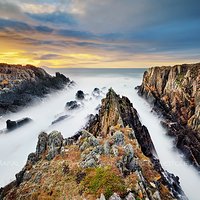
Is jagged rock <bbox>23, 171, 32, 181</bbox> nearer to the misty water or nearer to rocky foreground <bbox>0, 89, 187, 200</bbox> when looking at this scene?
rocky foreground <bbox>0, 89, 187, 200</bbox>

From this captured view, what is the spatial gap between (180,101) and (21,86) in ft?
266

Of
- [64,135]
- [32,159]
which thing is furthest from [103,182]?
[64,135]

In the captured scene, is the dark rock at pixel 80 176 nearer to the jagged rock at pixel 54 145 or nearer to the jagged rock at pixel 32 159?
the jagged rock at pixel 54 145

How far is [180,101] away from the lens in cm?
8931

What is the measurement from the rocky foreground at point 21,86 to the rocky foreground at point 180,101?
55906 millimetres

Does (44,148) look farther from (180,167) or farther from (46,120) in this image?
(46,120)

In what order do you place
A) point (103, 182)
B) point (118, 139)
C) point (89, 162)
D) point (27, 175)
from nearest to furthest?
point (103, 182)
point (89, 162)
point (27, 175)
point (118, 139)

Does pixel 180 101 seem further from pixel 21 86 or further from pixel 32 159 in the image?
pixel 21 86

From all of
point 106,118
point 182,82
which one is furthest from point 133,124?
point 182,82

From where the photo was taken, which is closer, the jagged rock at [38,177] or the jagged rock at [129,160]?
the jagged rock at [129,160]

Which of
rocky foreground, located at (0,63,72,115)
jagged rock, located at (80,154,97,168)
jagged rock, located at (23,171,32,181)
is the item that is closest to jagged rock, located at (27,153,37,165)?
jagged rock, located at (23,171,32,181)

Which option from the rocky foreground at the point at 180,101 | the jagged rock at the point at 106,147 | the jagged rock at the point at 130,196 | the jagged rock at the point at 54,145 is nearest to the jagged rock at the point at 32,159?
the jagged rock at the point at 54,145

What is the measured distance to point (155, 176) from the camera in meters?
28.0

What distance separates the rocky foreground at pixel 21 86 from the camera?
371 feet
